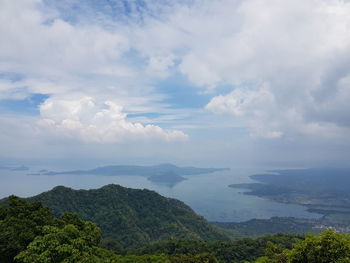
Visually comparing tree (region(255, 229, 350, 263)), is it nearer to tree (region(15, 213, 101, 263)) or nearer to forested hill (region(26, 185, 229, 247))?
tree (region(15, 213, 101, 263))

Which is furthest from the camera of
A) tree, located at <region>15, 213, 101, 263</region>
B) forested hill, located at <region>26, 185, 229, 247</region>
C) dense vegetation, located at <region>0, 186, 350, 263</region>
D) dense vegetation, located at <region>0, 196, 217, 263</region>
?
forested hill, located at <region>26, 185, 229, 247</region>

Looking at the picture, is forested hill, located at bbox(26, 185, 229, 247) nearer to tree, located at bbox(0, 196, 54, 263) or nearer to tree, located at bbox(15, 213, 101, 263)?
tree, located at bbox(0, 196, 54, 263)

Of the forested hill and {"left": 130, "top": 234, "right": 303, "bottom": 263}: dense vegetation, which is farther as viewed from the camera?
the forested hill

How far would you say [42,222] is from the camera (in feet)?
46.8

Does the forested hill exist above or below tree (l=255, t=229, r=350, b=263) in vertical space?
below

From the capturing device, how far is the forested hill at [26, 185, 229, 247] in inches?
2876

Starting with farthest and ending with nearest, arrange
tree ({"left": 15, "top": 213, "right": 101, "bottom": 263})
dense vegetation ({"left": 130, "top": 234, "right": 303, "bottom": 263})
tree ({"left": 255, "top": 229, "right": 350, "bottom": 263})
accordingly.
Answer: dense vegetation ({"left": 130, "top": 234, "right": 303, "bottom": 263}), tree ({"left": 15, "top": 213, "right": 101, "bottom": 263}), tree ({"left": 255, "top": 229, "right": 350, "bottom": 263})

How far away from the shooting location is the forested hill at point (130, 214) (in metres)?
73.1

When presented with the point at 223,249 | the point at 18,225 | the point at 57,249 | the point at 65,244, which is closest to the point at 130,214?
the point at 223,249

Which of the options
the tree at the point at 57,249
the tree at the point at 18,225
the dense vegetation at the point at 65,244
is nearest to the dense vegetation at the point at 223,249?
the dense vegetation at the point at 65,244

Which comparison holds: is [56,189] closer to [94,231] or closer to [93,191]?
[93,191]

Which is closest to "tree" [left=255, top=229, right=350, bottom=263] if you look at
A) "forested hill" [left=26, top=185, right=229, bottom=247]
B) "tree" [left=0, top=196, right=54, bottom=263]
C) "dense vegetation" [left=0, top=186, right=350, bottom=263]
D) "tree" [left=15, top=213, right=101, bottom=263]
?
"dense vegetation" [left=0, top=186, right=350, bottom=263]

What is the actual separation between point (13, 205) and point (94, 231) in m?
5.22

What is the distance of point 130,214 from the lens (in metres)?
82.3
